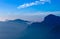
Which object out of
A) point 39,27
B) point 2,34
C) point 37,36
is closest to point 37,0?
point 39,27

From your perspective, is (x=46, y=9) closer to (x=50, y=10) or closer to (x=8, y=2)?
(x=50, y=10)

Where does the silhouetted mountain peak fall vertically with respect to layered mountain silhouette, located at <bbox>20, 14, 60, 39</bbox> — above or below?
above

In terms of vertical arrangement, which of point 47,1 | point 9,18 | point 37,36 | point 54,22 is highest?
point 47,1

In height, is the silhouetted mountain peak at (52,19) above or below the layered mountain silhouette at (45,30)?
above

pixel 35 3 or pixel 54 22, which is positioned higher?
pixel 35 3

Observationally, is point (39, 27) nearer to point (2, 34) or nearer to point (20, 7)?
point (20, 7)

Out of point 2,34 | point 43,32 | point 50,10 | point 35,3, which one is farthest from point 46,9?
point 2,34
